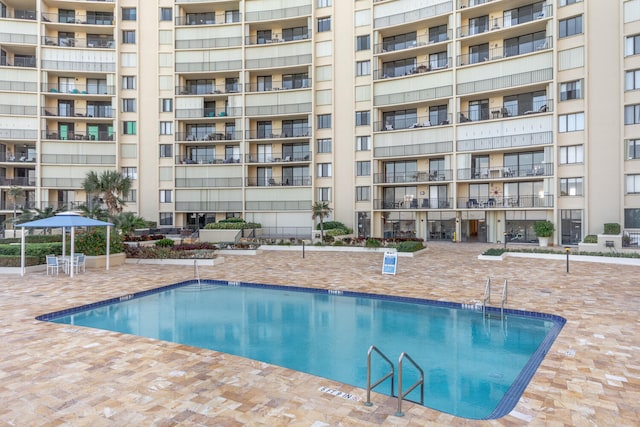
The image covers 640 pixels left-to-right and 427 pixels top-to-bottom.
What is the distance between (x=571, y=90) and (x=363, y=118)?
54.6ft

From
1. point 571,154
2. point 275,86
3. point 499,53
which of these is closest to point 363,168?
point 275,86

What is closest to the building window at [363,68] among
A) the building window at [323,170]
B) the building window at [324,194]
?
the building window at [323,170]

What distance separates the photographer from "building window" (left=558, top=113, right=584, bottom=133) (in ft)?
95.9

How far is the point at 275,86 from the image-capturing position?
39969 millimetres

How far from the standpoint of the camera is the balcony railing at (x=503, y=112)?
102ft

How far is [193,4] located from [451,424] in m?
44.2

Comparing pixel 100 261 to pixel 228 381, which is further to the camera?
pixel 100 261

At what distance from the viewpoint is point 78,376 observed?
639cm

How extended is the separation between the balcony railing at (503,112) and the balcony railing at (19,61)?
41.7 meters

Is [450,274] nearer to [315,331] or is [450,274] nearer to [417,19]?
[315,331]

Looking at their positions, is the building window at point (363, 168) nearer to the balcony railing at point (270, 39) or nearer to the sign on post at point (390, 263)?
the balcony railing at point (270, 39)

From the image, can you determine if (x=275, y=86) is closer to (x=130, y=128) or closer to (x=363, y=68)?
(x=363, y=68)

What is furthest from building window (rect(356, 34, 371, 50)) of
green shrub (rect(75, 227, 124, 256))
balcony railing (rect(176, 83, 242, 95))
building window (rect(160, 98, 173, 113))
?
green shrub (rect(75, 227, 124, 256))

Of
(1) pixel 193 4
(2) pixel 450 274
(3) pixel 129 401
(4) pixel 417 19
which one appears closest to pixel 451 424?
(3) pixel 129 401
